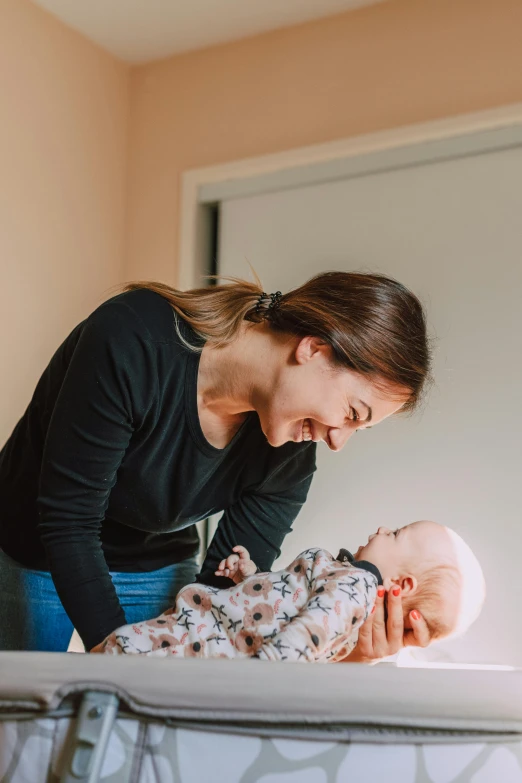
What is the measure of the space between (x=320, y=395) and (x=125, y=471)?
0.32 m

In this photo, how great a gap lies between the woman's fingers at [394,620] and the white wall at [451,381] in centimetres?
61

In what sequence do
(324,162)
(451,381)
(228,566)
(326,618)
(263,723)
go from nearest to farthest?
1. (263,723)
2. (326,618)
3. (228,566)
4. (451,381)
5. (324,162)

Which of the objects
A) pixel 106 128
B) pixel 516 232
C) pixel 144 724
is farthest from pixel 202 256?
pixel 144 724

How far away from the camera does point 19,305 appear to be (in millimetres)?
2213

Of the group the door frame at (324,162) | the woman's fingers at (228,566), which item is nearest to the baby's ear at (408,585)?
the woman's fingers at (228,566)

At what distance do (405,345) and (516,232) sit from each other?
37.3 inches

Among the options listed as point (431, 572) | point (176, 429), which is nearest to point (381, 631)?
point (431, 572)

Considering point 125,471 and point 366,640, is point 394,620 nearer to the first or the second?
point 366,640

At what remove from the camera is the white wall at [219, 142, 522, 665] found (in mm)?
1943

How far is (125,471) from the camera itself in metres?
1.27

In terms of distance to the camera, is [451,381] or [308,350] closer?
[308,350]

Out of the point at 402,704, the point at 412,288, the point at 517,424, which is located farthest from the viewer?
the point at 412,288

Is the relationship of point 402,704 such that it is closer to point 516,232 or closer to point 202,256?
point 516,232

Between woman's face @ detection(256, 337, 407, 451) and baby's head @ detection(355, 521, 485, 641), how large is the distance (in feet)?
1.05
